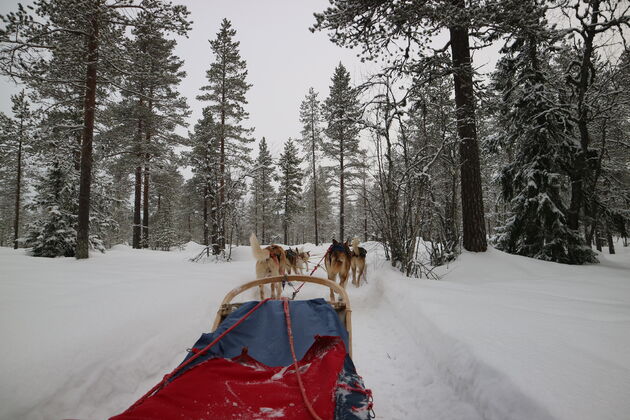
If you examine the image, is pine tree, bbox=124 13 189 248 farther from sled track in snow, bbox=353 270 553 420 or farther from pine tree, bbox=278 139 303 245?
sled track in snow, bbox=353 270 553 420

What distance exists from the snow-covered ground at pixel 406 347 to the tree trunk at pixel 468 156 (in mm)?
2327

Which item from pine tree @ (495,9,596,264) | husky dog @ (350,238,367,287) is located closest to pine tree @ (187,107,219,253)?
husky dog @ (350,238,367,287)

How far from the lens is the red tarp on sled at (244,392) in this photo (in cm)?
114

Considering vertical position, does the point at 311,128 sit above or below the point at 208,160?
above

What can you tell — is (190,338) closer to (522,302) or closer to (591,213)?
(522,302)

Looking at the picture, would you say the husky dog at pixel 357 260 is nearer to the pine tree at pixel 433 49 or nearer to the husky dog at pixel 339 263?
the husky dog at pixel 339 263

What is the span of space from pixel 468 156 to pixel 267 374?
269 inches

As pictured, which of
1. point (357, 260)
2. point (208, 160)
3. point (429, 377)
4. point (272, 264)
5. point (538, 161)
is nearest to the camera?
point (429, 377)

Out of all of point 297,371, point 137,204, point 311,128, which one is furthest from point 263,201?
point 297,371

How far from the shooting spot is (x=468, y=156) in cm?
631

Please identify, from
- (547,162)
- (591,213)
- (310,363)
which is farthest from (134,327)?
(591,213)

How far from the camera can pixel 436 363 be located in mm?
2182

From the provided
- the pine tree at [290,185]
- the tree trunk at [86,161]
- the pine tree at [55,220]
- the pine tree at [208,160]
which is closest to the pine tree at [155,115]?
the pine tree at [208,160]

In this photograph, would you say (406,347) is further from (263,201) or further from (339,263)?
(263,201)
